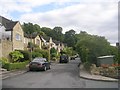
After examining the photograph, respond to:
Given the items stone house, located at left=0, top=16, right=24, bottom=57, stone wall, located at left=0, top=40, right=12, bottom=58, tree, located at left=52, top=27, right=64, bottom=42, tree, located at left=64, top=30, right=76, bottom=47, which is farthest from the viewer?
tree, located at left=52, top=27, right=64, bottom=42

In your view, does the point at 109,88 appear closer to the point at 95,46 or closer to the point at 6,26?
the point at 95,46

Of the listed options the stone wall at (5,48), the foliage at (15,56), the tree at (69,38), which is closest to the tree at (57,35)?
the tree at (69,38)

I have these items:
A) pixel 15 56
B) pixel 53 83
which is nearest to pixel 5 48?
pixel 15 56

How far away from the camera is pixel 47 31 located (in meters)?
121

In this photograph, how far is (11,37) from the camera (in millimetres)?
43250

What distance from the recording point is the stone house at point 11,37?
3780 centimetres

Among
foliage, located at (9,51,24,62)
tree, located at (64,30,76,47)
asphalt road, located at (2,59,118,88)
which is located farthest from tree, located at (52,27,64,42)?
asphalt road, located at (2,59,118,88)

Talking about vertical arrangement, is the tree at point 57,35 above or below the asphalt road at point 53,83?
above

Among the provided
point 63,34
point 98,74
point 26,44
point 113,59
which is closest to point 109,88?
point 98,74

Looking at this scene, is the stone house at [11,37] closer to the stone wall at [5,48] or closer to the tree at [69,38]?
the stone wall at [5,48]

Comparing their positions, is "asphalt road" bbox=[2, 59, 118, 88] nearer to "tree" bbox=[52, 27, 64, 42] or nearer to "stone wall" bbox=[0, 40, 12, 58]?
"stone wall" bbox=[0, 40, 12, 58]

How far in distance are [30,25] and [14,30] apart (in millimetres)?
55914

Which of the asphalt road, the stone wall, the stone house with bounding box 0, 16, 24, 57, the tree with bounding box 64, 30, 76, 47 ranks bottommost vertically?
the asphalt road

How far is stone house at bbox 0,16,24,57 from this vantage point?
37.8 m
